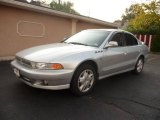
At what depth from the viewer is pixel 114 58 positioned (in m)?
5.44

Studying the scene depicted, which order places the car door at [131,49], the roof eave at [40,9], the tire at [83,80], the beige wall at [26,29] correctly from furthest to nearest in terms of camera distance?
the beige wall at [26,29] → the roof eave at [40,9] → the car door at [131,49] → the tire at [83,80]

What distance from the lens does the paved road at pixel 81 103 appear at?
368cm

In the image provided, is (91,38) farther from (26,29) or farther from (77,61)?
(26,29)

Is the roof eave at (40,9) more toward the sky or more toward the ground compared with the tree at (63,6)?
more toward the ground

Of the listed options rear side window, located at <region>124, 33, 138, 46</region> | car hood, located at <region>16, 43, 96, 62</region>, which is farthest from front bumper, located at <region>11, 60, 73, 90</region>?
rear side window, located at <region>124, 33, 138, 46</region>

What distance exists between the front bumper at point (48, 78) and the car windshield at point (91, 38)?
1406mm

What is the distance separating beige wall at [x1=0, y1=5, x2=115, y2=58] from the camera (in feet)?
30.8

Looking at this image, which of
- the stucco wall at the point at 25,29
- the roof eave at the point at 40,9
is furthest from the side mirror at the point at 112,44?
the stucco wall at the point at 25,29

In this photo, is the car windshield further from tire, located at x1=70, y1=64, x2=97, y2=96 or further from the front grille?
the front grille

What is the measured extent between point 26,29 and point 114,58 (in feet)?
20.3

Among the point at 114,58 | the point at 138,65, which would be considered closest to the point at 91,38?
the point at 114,58

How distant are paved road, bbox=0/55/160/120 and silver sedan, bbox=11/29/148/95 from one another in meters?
0.33

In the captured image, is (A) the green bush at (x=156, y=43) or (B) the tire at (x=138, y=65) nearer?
(B) the tire at (x=138, y=65)

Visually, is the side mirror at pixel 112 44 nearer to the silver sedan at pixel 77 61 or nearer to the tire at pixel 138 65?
the silver sedan at pixel 77 61
